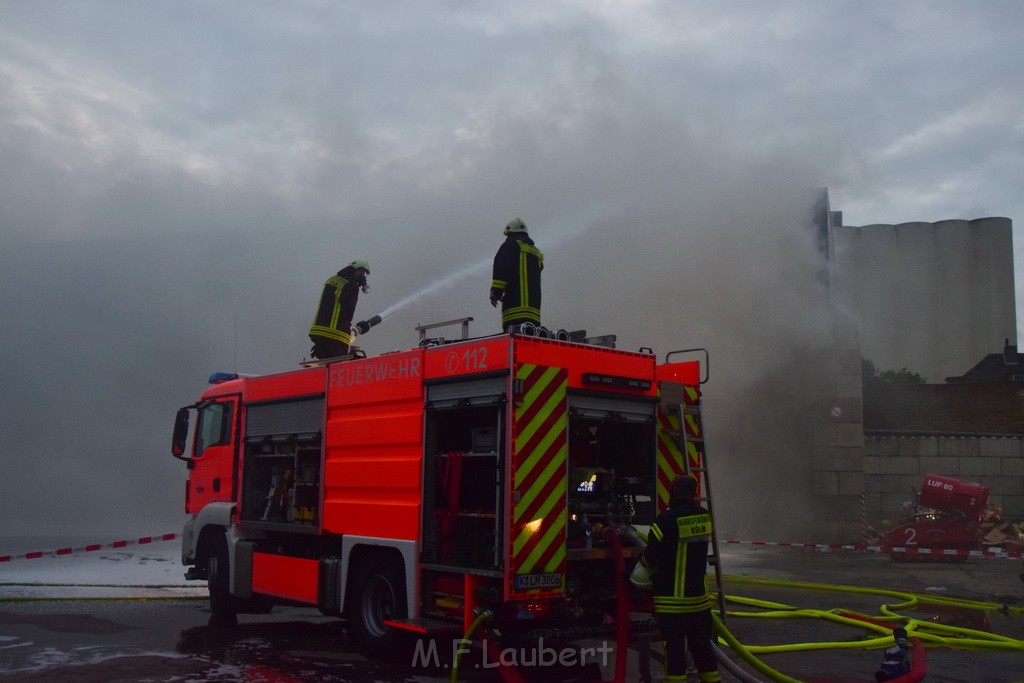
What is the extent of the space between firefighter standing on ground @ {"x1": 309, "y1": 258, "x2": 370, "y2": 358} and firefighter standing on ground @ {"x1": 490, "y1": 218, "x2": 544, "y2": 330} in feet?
7.46

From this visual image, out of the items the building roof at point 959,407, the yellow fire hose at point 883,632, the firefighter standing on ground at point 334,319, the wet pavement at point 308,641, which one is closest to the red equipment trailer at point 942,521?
the wet pavement at point 308,641

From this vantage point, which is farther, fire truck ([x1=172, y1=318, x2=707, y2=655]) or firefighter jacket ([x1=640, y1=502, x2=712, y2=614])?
fire truck ([x1=172, y1=318, x2=707, y2=655])

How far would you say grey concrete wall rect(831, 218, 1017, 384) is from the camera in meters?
47.2

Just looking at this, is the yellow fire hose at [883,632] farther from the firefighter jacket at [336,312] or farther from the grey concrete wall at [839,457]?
the grey concrete wall at [839,457]

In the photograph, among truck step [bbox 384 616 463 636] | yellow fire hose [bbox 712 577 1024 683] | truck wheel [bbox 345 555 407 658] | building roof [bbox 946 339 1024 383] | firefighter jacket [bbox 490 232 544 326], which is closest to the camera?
truck step [bbox 384 616 463 636]

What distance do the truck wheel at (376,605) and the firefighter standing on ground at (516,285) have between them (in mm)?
2480

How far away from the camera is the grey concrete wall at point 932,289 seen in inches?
1860

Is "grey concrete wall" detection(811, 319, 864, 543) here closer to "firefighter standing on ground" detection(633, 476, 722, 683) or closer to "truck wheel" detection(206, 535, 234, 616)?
"truck wheel" detection(206, 535, 234, 616)

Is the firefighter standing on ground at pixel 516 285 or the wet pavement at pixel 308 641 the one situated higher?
the firefighter standing on ground at pixel 516 285

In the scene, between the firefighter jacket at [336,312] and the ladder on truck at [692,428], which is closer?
the ladder on truck at [692,428]

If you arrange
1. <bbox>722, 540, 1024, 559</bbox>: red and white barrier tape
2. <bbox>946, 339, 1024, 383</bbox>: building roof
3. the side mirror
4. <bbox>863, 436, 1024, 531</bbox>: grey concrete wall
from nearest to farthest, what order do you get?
1. the side mirror
2. <bbox>722, 540, 1024, 559</bbox>: red and white barrier tape
3. <bbox>863, 436, 1024, 531</bbox>: grey concrete wall
4. <bbox>946, 339, 1024, 383</bbox>: building roof

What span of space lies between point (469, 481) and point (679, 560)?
2181 mm

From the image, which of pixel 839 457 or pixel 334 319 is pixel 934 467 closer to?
pixel 839 457
